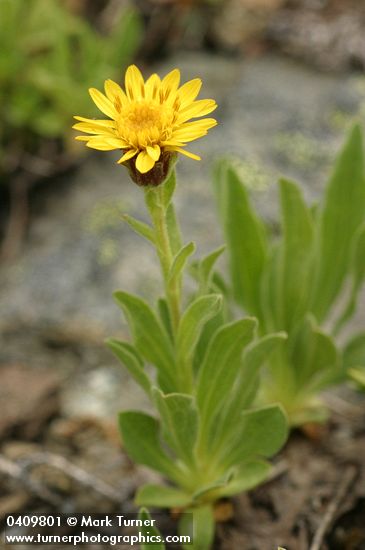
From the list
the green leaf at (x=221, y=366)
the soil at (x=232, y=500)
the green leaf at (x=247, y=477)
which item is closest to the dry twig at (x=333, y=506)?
the soil at (x=232, y=500)

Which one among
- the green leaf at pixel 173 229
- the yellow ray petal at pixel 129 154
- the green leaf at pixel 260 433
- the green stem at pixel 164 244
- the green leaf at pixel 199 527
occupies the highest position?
the green leaf at pixel 173 229

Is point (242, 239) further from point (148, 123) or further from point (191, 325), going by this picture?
point (148, 123)

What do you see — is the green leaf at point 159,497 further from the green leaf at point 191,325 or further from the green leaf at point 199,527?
the green leaf at point 191,325

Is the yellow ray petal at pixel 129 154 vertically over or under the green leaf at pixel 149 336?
over

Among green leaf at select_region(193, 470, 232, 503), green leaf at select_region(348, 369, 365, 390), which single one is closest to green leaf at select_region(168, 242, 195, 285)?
green leaf at select_region(193, 470, 232, 503)

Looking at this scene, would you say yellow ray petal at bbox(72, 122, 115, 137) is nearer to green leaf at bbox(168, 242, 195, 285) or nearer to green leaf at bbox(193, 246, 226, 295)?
green leaf at bbox(168, 242, 195, 285)

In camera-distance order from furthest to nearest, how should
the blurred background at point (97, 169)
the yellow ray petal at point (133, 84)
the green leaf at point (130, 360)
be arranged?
the blurred background at point (97, 169) < the green leaf at point (130, 360) < the yellow ray petal at point (133, 84)

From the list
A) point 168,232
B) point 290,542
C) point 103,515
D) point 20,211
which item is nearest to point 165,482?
point 103,515
